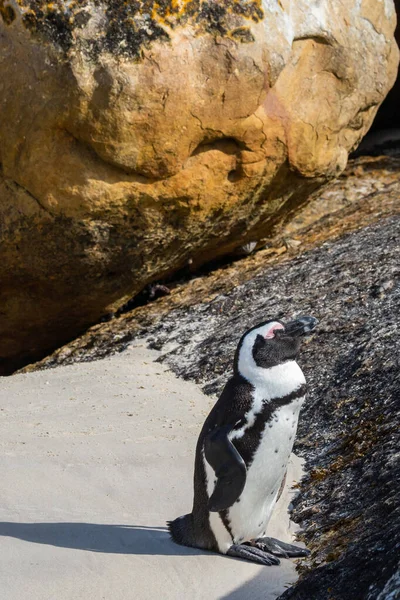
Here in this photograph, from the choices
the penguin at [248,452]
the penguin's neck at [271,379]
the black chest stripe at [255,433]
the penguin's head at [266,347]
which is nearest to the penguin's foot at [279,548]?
the penguin at [248,452]

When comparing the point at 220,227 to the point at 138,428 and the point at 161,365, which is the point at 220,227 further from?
the point at 138,428

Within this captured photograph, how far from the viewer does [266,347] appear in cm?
419

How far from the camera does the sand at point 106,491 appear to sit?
3746 mm

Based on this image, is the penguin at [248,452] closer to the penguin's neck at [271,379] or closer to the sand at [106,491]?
the penguin's neck at [271,379]

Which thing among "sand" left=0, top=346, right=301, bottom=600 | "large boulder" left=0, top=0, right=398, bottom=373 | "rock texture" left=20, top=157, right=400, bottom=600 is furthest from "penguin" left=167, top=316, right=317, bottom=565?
"large boulder" left=0, top=0, right=398, bottom=373

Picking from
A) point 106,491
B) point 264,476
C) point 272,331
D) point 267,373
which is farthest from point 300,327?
point 106,491

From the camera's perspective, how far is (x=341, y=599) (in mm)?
3184

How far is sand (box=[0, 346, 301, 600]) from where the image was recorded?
12.3ft

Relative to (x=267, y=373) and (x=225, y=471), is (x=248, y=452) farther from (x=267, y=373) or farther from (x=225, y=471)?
(x=267, y=373)

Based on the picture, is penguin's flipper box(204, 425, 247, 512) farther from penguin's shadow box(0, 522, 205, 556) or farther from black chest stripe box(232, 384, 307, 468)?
penguin's shadow box(0, 522, 205, 556)

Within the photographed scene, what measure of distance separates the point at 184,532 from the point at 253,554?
344 millimetres

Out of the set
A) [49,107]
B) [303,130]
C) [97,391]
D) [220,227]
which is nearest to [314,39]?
[303,130]

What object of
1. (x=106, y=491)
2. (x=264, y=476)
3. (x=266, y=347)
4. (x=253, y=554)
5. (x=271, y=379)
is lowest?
(x=106, y=491)

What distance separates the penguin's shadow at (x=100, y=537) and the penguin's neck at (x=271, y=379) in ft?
2.48
